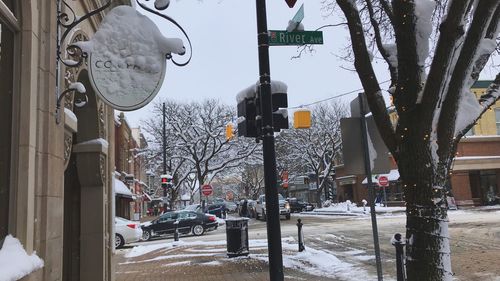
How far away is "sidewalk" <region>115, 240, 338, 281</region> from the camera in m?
11.4

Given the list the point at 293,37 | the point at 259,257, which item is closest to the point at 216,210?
the point at 259,257

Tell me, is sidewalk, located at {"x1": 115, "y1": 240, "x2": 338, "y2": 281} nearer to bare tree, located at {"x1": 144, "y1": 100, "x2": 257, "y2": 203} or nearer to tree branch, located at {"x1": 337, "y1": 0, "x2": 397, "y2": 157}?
tree branch, located at {"x1": 337, "y1": 0, "x2": 397, "y2": 157}

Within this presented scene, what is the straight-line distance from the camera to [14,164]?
4652 mm

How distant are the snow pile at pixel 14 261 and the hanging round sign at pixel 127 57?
5.49 feet

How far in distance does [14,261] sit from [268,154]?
3.68 m

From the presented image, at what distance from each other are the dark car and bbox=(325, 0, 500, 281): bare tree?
21.8 m

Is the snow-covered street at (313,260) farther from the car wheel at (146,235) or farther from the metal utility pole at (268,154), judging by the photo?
the car wheel at (146,235)

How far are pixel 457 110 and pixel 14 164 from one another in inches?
187

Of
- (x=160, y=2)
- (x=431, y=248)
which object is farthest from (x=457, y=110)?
(x=160, y=2)

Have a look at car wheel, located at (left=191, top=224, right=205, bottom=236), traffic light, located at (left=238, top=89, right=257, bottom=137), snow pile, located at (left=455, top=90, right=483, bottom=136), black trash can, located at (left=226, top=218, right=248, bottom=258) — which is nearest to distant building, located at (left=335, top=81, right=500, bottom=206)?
car wheel, located at (left=191, top=224, right=205, bottom=236)

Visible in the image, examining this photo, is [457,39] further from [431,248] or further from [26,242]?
[26,242]

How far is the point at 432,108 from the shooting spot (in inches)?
217

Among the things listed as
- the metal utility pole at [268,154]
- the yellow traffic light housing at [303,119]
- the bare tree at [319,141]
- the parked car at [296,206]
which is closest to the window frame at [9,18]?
the metal utility pole at [268,154]

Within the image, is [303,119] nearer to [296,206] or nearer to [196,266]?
[196,266]
